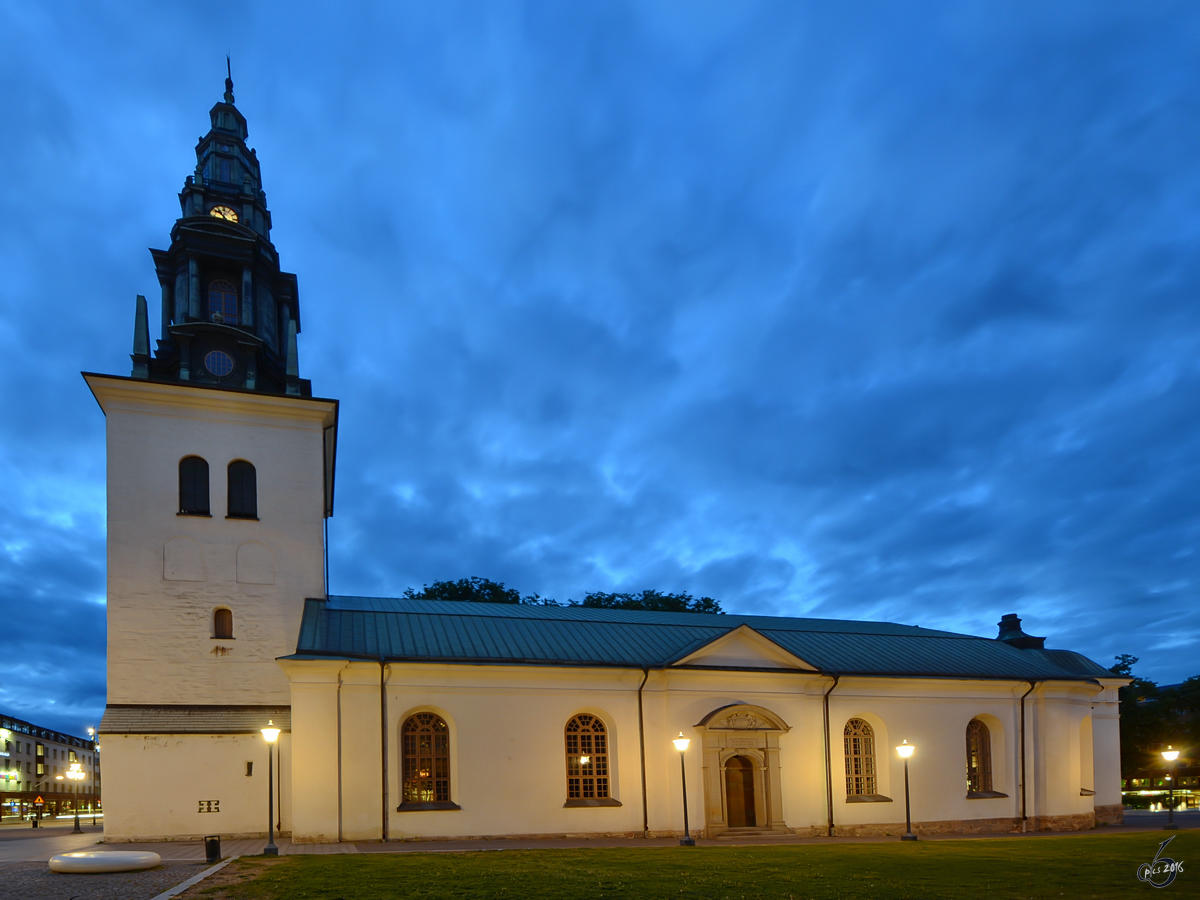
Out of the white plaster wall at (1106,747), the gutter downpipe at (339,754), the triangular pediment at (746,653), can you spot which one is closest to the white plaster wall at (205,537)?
the gutter downpipe at (339,754)

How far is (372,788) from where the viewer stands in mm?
21734

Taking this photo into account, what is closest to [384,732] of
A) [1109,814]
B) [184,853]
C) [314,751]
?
[314,751]

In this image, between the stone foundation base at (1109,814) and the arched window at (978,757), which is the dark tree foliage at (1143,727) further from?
the arched window at (978,757)

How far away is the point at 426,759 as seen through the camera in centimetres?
2281

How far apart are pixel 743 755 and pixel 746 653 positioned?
3084 mm

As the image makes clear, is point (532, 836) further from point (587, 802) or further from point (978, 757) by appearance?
point (978, 757)

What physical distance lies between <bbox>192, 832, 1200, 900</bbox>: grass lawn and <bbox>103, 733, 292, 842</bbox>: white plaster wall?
20.3 ft

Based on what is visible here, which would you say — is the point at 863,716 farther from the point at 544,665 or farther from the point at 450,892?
the point at 450,892

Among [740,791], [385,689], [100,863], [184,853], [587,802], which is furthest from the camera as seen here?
[740,791]

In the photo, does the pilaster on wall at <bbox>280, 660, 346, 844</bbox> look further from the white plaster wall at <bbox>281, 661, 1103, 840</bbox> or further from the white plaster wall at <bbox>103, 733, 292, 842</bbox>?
the white plaster wall at <bbox>103, 733, 292, 842</bbox>

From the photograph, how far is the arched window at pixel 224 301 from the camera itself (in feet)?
89.8

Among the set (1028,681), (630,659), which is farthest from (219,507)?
(1028,681)

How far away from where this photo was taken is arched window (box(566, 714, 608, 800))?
78.0ft

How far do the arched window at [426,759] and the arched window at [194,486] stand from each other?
31.3 feet
